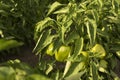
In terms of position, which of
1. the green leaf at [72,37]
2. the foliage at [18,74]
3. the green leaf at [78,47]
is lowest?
the green leaf at [78,47]

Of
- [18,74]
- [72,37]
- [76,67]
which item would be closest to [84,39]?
[72,37]

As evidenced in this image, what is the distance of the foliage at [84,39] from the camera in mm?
2094

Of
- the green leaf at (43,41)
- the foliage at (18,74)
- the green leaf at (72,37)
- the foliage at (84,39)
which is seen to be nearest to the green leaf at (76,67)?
the foliage at (84,39)

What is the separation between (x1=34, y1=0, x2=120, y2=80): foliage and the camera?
2.09 m

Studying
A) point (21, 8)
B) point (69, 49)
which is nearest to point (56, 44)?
point (69, 49)

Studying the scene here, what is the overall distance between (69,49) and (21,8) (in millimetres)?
1249

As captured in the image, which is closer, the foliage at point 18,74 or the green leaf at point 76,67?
the foliage at point 18,74

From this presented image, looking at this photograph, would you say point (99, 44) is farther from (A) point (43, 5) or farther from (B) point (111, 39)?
(A) point (43, 5)

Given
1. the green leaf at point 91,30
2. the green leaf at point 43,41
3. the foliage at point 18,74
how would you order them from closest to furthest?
1. the foliage at point 18,74
2. the green leaf at point 91,30
3. the green leaf at point 43,41

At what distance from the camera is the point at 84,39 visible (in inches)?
88.0

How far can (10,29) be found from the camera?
3104 mm

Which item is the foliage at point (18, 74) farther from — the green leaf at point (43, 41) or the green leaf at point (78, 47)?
the green leaf at point (43, 41)

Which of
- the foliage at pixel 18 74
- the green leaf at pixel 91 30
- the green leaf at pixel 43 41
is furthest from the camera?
the green leaf at pixel 43 41

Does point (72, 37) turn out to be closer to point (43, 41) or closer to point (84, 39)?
point (84, 39)
